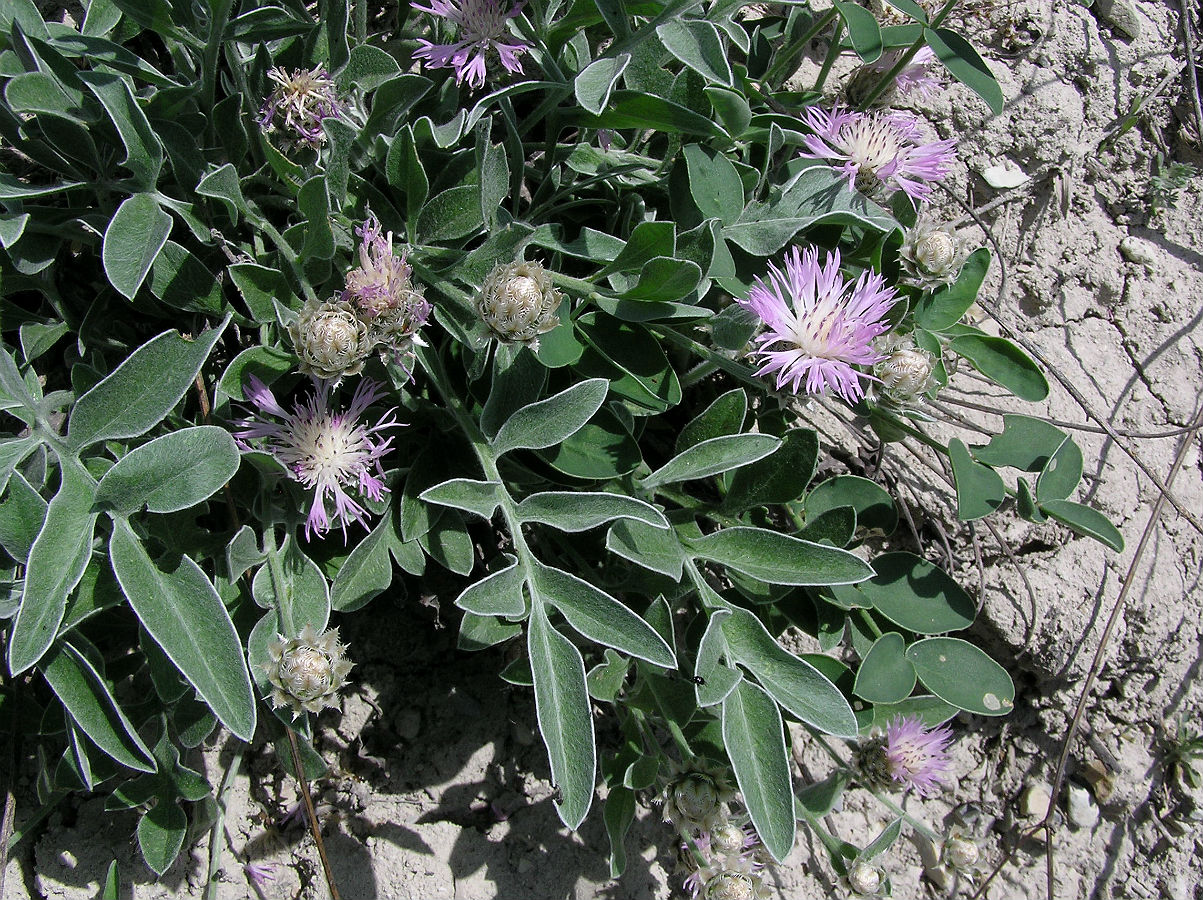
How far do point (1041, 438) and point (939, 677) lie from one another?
632mm

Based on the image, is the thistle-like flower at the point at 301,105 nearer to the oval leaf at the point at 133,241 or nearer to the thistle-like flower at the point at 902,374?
the oval leaf at the point at 133,241

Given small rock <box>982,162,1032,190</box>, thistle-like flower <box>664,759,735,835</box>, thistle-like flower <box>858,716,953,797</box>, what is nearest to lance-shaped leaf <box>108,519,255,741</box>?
thistle-like flower <box>664,759,735,835</box>

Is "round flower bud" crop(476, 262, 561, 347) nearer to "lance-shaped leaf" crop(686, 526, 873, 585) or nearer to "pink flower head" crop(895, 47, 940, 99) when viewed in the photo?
"lance-shaped leaf" crop(686, 526, 873, 585)

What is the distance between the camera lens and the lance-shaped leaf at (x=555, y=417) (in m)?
1.83

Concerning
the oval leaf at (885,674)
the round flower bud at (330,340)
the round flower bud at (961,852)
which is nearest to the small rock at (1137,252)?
the oval leaf at (885,674)

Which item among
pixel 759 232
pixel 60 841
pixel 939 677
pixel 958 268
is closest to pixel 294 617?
pixel 60 841

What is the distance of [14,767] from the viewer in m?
2.24

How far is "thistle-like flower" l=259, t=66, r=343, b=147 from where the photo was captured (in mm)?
2043

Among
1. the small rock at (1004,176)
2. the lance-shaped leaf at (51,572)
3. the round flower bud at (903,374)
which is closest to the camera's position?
the lance-shaped leaf at (51,572)

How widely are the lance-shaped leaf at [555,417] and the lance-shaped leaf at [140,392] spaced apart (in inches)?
22.6

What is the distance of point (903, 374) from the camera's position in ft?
6.61

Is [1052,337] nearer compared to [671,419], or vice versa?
[671,419]

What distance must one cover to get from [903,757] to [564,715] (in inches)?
39.3

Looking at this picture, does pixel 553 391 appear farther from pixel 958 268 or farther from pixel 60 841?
pixel 60 841
